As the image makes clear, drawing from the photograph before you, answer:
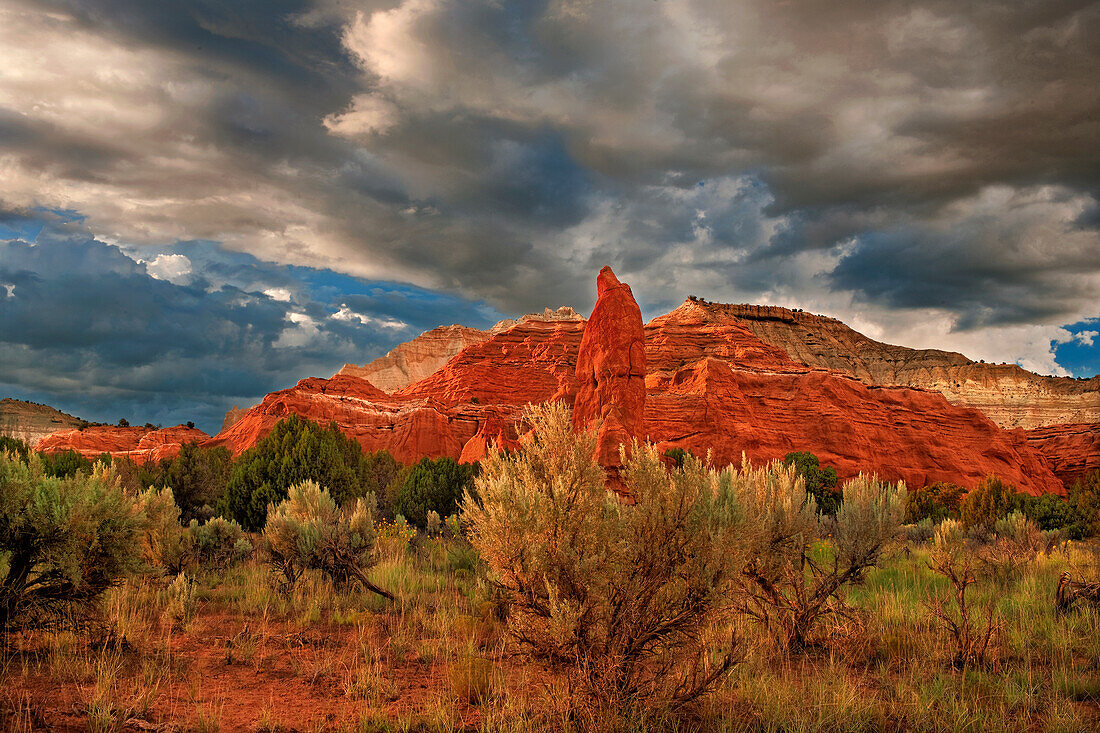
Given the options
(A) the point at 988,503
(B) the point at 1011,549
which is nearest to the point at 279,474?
(B) the point at 1011,549

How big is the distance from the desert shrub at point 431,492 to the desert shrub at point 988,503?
756 inches

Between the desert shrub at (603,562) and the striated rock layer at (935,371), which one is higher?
the striated rock layer at (935,371)

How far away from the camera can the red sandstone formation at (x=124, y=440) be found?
51.8 metres

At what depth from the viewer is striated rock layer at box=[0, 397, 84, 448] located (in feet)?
237

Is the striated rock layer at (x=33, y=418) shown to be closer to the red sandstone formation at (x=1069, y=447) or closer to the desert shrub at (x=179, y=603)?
the desert shrub at (x=179, y=603)

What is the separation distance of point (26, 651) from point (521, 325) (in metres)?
81.6

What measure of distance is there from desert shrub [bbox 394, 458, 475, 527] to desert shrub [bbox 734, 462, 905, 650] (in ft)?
41.8

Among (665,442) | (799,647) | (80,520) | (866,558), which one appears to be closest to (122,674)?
(80,520)

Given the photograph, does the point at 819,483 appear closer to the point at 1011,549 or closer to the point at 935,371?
the point at 1011,549

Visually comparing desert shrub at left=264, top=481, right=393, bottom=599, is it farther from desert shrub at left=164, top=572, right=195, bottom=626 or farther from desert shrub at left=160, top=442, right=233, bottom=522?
desert shrub at left=160, top=442, right=233, bottom=522

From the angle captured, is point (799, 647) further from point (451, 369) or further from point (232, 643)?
point (451, 369)

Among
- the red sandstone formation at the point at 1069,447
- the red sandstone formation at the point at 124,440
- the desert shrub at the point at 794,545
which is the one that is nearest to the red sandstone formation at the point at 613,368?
the desert shrub at the point at 794,545

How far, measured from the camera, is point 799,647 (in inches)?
275

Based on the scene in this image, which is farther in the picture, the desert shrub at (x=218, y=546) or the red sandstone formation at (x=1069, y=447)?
the red sandstone formation at (x=1069, y=447)
